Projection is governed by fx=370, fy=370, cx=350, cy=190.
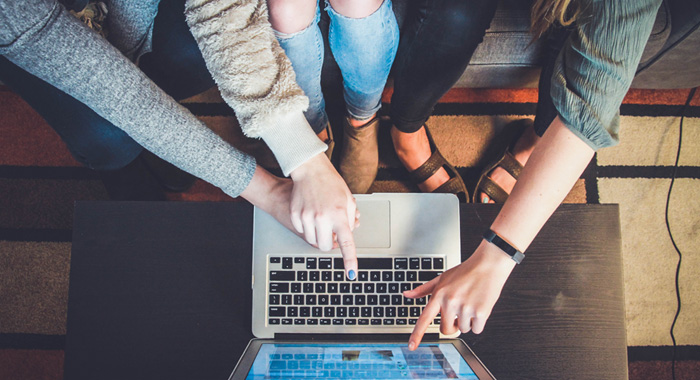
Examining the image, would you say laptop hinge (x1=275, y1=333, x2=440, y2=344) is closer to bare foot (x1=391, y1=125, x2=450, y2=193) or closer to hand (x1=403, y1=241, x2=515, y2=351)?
hand (x1=403, y1=241, x2=515, y2=351)

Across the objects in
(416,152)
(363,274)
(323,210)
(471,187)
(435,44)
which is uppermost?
(435,44)

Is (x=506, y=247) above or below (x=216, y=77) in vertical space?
below

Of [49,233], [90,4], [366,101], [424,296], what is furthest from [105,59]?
[49,233]

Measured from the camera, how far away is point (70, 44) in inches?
22.4

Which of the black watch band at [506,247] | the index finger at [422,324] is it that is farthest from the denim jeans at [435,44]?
the index finger at [422,324]

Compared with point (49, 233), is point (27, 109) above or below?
above

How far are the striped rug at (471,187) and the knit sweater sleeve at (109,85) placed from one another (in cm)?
56

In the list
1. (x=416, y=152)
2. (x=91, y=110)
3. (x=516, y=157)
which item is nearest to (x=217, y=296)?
(x=91, y=110)

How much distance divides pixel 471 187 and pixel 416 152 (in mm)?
247

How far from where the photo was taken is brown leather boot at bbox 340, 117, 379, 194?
1056 mm

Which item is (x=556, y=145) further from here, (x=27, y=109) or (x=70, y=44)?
(x=27, y=109)

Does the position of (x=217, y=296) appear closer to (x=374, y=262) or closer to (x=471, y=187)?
(x=374, y=262)

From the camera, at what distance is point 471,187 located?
1.23 meters

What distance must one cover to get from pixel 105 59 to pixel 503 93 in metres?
1.16
